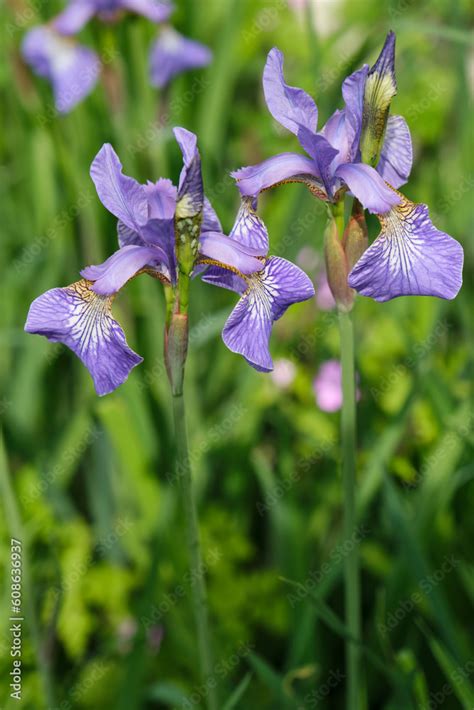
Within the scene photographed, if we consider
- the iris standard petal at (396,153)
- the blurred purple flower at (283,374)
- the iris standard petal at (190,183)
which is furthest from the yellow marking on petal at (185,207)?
the blurred purple flower at (283,374)

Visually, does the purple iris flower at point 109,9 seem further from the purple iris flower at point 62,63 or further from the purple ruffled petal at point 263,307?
the purple ruffled petal at point 263,307

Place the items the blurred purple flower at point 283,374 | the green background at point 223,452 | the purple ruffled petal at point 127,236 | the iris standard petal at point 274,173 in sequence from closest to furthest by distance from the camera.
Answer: the iris standard petal at point 274,173, the purple ruffled petal at point 127,236, the green background at point 223,452, the blurred purple flower at point 283,374

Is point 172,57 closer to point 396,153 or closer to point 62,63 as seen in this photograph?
point 62,63

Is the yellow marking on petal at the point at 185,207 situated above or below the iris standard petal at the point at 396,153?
below

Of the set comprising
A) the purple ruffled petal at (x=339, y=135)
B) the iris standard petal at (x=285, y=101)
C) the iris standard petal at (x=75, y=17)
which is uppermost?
the iris standard petal at (x=75, y=17)

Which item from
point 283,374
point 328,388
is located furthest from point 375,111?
point 283,374

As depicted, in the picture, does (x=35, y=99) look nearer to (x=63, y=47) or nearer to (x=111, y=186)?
(x=63, y=47)

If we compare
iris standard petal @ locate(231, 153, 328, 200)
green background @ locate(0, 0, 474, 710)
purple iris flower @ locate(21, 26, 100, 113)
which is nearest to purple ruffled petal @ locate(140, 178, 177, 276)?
iris standard petal @ locate(231, 153, 328, 200)

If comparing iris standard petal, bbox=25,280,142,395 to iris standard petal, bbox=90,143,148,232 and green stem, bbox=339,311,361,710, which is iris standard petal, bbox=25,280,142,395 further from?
green stem, bbox=339,311,361,710
